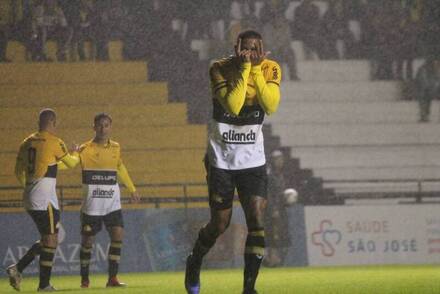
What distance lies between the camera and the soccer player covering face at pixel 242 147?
34.1ft

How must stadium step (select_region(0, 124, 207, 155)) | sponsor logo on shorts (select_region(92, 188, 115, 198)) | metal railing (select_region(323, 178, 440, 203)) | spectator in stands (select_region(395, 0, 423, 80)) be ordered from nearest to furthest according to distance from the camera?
sponsor logo on shorts (select_region(92, 188, 115, 198))
metal railing (select_region(323, 178, 440, 203))
stadium step (select_region(0, 124, 207, 155))
spectator in stands (select_region(395, 0, 423, 80))

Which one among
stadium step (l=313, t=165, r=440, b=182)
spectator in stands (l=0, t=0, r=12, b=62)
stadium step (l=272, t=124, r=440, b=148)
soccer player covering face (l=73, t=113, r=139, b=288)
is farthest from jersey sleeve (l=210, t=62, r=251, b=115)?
stadium step (l=272, t=124, r=440, b=148)

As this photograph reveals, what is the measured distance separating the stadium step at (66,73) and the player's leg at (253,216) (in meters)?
16.1

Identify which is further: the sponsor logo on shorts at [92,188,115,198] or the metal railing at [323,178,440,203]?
the metal railing at [323,178,440,203]

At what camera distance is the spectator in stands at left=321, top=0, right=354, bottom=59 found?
1134 inches

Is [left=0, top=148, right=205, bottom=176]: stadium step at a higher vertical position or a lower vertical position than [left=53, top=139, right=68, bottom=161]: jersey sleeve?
lower

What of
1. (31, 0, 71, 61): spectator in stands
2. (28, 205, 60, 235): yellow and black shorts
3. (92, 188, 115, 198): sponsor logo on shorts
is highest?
(31, 0, 71, 61): spectator in stands

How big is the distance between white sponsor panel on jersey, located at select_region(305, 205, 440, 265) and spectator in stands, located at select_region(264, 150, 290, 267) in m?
0.48

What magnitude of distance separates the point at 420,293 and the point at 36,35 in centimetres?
1557

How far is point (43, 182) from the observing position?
15.0 meters

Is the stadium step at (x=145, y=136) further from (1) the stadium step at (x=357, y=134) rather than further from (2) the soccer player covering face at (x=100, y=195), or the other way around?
(2) the soccer player covering face at (x=100, y=195)

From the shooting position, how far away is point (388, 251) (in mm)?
22375

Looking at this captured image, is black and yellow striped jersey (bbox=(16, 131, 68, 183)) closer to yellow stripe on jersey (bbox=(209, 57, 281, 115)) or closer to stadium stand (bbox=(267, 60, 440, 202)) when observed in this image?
yellow stripe on jersey (bbox=(209, 57, 281, 115))

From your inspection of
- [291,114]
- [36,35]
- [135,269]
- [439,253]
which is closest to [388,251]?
[439,253]
